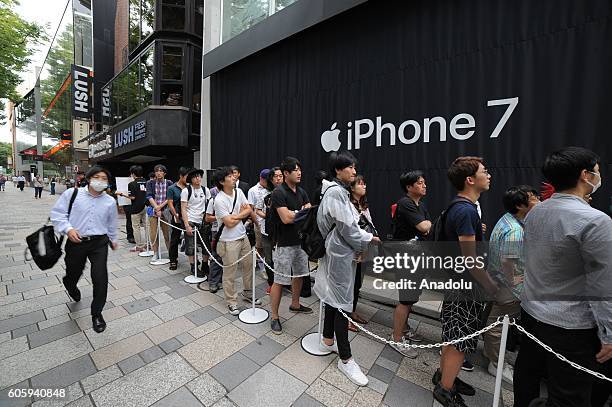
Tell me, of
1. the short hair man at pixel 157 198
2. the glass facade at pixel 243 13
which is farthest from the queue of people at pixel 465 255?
the glass facade at pixel 243 13

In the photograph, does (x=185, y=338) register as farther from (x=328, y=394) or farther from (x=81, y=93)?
(x=81, y=93)

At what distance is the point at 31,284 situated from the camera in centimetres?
442

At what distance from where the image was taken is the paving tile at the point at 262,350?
2.69 metres

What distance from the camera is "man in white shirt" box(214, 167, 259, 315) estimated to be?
3496mm

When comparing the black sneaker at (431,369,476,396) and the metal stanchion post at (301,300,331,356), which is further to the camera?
the metal stanchion post at (301,300,331,356)

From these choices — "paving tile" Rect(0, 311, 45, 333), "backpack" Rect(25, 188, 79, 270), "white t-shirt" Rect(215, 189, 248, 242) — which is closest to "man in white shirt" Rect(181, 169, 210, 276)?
"white t-shirt" Rect(215, 189, 248, 242)

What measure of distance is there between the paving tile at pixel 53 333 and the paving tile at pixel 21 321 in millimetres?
351

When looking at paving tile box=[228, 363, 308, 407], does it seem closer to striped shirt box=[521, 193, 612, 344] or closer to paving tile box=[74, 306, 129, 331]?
striped shirt box=[521, 193, 612, 344]

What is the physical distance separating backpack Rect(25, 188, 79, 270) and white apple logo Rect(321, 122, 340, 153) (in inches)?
169

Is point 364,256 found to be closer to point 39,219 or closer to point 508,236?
point 508,236

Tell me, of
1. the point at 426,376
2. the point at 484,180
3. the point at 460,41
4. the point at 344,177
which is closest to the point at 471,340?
the point at 426,376

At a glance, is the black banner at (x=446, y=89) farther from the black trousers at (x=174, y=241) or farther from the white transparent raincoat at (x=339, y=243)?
the black trousers at (x=174, y=241)

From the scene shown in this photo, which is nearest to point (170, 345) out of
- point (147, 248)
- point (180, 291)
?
point (180, 291)

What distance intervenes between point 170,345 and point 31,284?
3.40 meters
